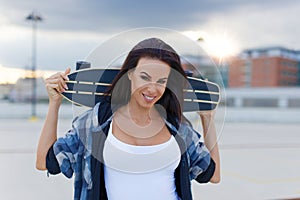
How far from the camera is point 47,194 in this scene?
3.51 metres

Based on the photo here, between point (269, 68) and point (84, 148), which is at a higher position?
point (269, 68)

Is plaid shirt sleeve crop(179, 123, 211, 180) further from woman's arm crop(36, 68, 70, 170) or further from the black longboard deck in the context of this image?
woman's arm crop(36, 68, 70, 170)

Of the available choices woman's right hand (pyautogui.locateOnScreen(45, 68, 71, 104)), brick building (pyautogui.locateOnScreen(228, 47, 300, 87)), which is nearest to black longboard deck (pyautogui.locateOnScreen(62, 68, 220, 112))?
woman's right hand (pyautogui.locateOnScreen(45, 68, 71, 104))

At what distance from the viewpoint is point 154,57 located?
0.68 m

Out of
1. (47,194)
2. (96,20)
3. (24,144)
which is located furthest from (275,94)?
(96,20)

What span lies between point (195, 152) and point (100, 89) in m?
0.23

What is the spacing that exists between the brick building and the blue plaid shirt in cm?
1913

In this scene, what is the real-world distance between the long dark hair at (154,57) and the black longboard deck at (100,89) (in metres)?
0.01

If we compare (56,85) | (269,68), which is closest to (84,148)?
(56,85)

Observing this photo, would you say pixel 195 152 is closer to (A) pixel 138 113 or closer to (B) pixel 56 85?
(A) pixel 138 113

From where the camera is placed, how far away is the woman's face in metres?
0.65

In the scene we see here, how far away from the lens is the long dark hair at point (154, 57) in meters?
0.68

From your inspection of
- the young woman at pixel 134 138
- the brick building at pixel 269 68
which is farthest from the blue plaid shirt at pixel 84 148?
the brick building at pixel 269 68

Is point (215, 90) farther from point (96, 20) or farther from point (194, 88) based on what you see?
point (96, 20)
